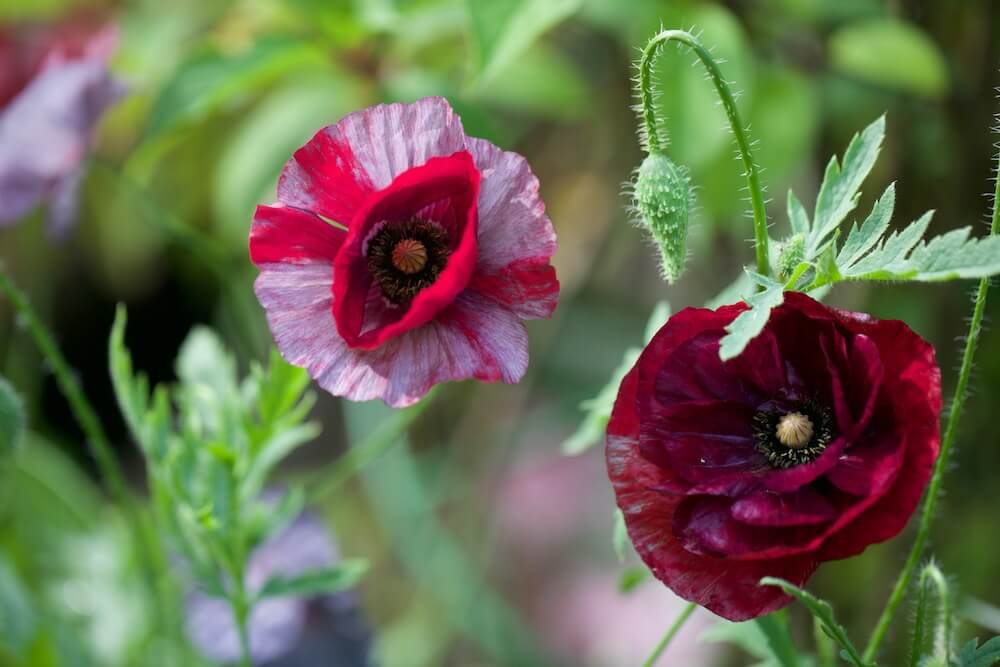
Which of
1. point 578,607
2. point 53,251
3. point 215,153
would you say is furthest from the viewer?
point 53,251

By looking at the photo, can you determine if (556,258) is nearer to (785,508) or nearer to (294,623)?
(294,623)

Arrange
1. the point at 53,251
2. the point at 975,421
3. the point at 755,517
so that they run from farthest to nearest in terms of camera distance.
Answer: the point at 53,251
the point at 975,421
the point at 755,517

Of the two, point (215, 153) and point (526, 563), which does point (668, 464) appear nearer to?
point (215, 153)

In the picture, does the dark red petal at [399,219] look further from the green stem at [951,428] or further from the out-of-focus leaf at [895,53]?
the out-of-focus leaf at [895,53]

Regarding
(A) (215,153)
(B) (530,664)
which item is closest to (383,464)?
(B) (530,664)

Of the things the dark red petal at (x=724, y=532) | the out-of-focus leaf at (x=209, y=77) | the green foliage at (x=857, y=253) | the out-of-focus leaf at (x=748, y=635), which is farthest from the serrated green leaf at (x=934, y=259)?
the out-of-focus leaf at (x=209, y=77)

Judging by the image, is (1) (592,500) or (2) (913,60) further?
(1) (592,500)

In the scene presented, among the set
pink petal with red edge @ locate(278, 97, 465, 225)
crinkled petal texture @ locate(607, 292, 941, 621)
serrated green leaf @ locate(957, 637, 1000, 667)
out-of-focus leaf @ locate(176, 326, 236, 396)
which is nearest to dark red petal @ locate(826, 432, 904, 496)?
crinkled petal texture @ locate(607, 292, 941, 621)
